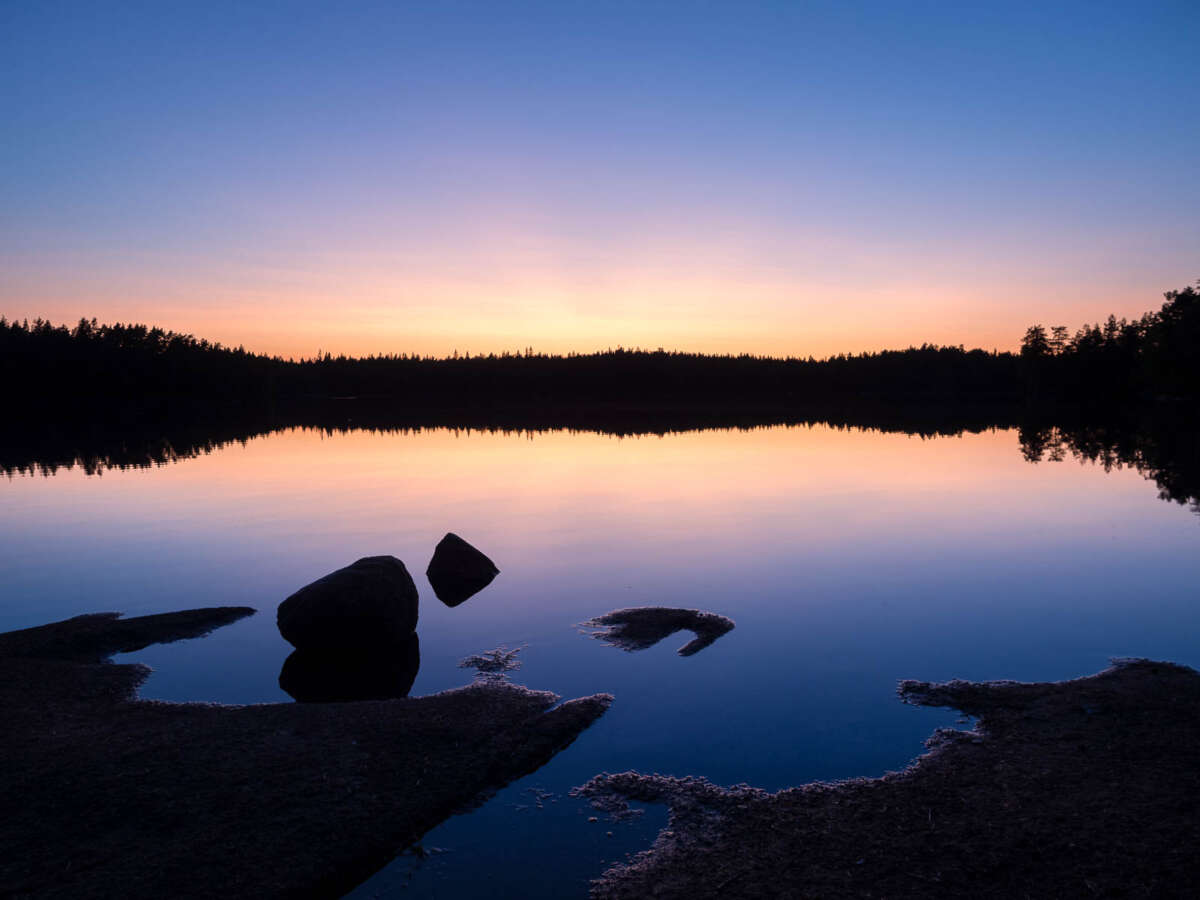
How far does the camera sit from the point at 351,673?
1344cm

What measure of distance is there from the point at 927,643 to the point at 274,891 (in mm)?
11942

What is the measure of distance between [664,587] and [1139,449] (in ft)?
160

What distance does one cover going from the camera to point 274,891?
6.76 metres

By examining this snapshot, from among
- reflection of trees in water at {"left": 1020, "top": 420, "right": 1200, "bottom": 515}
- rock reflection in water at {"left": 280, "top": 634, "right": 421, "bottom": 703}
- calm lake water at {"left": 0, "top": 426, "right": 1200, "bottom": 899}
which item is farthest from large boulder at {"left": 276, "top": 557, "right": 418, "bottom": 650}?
reflection of trees in water at {"left": 1020, "top": 420, "right": 1200, "bottom": 515}

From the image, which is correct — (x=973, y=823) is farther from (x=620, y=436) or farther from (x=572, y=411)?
(x=572, y=411)

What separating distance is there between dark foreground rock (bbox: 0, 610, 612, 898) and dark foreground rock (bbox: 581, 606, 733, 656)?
10.0 ft

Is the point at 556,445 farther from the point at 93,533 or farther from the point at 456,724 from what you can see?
the point at 456,724

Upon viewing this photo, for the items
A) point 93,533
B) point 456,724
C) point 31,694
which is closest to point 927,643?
point 456,724

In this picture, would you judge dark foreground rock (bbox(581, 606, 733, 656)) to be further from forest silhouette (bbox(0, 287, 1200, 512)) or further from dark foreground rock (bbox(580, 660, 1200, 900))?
forest silhouette (bbox(0, 287, 1200, 512))

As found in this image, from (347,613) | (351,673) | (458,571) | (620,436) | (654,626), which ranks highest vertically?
(620,436)

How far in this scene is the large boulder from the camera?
14.1 metres

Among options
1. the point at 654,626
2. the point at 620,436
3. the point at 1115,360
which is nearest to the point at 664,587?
the point at 654,626

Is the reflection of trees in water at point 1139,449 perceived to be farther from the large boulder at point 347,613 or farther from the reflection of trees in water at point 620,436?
the large boulder at point 347,613

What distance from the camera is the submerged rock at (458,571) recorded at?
19125mm
